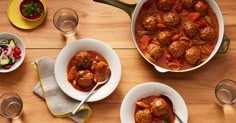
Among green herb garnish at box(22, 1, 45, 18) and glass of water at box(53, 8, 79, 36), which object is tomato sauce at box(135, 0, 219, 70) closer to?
glass of water at box(53, 8, 79, 36)

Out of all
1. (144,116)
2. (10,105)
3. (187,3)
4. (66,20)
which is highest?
(187,3)

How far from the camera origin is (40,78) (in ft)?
6.68

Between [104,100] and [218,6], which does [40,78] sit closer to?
[104,100]

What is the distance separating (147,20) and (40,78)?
2.24 ft

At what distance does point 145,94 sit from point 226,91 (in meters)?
0.46

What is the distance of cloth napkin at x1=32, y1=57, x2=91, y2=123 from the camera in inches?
78.0

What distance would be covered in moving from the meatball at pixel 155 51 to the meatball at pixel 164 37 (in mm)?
44

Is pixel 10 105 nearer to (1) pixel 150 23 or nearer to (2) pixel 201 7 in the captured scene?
(1) pixel 150 23

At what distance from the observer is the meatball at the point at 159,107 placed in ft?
6.24

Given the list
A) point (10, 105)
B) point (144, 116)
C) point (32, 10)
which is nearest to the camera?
point (144, 116)

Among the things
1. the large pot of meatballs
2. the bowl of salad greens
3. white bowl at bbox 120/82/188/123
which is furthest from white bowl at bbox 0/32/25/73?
white bowl at bbox 120/82/188/123

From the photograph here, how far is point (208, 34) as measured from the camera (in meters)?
2.03

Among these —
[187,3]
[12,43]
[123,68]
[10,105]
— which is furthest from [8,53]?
[187,3]

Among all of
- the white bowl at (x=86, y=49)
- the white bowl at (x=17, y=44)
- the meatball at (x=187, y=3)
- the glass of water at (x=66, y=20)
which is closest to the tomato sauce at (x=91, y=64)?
the white bowl at (x=86, y=49)
